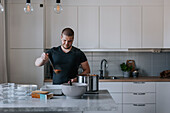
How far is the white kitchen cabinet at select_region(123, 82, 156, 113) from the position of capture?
3984mm

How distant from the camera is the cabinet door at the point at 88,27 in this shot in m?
4.25

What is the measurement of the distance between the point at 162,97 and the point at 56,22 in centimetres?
244

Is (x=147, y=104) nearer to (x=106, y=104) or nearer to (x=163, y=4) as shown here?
(x=163, y=4)

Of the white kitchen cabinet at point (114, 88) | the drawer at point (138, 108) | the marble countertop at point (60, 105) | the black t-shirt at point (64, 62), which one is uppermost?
the black t-shirt at point (64, 62)

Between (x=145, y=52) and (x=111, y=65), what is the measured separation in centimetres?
76

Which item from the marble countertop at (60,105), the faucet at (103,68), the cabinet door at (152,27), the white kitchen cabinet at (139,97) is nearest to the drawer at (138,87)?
the white kitchen cabinet at (139,97)

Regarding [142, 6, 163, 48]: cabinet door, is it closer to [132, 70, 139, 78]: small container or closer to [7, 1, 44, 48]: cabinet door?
[132, 70, 139, 78]: small container

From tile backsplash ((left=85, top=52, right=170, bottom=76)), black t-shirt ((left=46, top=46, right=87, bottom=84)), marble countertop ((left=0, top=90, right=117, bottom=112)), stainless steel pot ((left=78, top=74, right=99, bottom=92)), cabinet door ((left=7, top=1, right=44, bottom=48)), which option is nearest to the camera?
marble countertop ((left=0, top=90, right=117, bottom=112))

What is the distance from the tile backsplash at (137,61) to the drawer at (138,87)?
0.66 meters

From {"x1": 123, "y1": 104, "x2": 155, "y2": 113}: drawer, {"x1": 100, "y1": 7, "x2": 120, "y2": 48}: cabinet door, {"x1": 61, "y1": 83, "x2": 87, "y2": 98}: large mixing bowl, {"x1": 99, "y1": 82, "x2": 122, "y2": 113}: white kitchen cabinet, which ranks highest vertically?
{"x1": 100, "y1": 7, "x2": 120, "y2": 48}: cabinet door

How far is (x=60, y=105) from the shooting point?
5.74 feet

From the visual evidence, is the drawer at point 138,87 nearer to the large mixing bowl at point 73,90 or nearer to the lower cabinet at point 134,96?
the lower cabinet at point 134,96

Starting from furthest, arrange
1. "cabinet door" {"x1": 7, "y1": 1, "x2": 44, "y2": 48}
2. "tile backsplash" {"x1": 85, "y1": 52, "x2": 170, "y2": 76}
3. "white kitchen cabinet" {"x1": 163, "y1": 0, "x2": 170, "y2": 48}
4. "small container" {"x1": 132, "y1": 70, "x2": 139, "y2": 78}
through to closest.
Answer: "tile backsplash" {"x1": 85, "y1": 52, "x2": 170, "y2": 76}
"small container" {"x1": 132, "y1": 70, "x2": 139, "y2": 78}
"white kitchen cabinet" {"x1": 163, "y1": 0, "x2": 170, "y2": 48}
"cabinet door" {"x1": 7, "y1": 1, "x2": 44, "y2": 48}

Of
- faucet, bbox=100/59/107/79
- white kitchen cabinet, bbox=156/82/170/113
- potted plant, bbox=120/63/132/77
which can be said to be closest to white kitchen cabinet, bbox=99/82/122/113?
faucet, bbox=100/59/107/79
